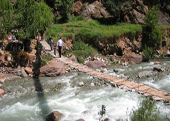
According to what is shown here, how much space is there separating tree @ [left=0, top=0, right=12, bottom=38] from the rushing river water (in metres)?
4.08

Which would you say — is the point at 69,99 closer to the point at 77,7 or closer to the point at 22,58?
the point at 22,58

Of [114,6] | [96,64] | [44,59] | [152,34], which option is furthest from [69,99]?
[114,6]

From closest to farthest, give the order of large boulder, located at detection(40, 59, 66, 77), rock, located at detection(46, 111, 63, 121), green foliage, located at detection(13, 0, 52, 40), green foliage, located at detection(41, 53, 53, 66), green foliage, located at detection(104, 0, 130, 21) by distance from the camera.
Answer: rock, located at detection(46, 111, 63, 121) → large boulder, located at detection(40, 59, 66, 77) → green foliage, located at detection(41, 53, 53, 66) → green foliage, located at detection(13, 0, 52, 40) → green foliage, located at detection(104, 0, 130, 21)

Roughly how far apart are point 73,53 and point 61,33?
2721mm

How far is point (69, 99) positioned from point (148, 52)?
12368 millimetres

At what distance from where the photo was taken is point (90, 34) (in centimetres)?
1772

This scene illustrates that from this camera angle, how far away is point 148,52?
18.2m

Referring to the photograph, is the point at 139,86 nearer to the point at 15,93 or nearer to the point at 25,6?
the point at 15,93

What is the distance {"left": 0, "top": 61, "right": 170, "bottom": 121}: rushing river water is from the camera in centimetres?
714

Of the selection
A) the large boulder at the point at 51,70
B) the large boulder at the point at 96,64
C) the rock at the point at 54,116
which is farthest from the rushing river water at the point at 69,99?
the large boulder at the point at 96,64

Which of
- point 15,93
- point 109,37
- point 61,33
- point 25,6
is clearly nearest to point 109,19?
point 109,37

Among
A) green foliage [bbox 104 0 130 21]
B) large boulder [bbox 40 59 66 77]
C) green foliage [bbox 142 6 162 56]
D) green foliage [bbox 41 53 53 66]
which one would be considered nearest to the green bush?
green foliage [bbox 142 6 162 56]

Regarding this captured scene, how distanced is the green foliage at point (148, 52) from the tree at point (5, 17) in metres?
12.9

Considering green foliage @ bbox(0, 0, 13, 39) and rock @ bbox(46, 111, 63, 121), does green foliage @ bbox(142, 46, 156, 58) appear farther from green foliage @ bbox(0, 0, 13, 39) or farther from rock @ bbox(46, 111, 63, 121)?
rock @ bbox(46, 111, 63, 121)
